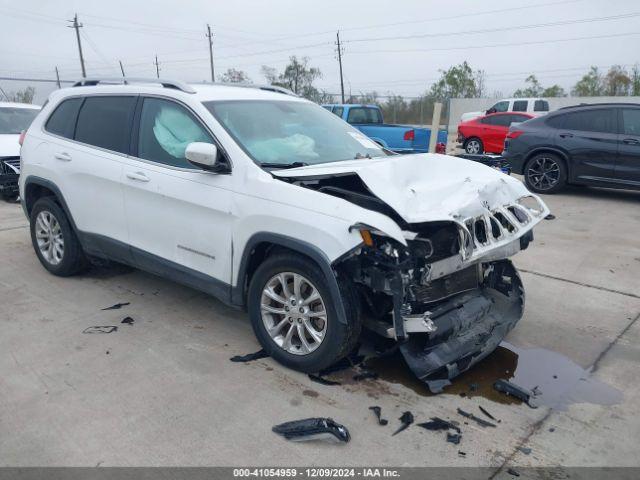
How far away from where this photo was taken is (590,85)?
43.0 m

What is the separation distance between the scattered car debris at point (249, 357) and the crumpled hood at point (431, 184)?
4.31ft

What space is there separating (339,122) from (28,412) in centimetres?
336

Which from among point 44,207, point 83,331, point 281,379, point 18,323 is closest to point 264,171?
point 281,379

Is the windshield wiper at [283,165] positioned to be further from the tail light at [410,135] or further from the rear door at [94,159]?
the tail light at [410,135]

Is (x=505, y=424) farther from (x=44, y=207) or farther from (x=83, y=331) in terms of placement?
(x=44, y=207)

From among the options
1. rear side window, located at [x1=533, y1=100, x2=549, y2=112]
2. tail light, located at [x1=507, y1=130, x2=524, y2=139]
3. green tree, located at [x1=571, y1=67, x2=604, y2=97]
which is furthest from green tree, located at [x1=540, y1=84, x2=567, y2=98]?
tail light, located at [x1=507, y1=130, x2=524, y2=139]

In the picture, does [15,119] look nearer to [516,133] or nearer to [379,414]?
[516,133]

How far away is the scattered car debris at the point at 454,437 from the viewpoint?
303cm

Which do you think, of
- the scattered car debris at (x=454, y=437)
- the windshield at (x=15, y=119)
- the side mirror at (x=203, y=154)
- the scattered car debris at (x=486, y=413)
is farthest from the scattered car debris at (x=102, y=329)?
the windshield at (x=15, y=119)

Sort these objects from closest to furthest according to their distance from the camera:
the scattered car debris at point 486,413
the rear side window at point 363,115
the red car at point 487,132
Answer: the scattered car debris at point 486,413
the rear side window at point 363,115
the red car at point 487,132

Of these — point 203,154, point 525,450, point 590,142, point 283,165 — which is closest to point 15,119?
point 203,154

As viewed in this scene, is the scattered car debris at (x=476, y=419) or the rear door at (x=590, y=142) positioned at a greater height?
the rear door at (x=590, y=142)

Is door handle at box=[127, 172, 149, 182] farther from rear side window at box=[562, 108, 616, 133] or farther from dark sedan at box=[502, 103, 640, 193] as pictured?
rear side window at box=[562, 108, 616, 133]

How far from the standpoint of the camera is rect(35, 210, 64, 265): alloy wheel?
5434mm
